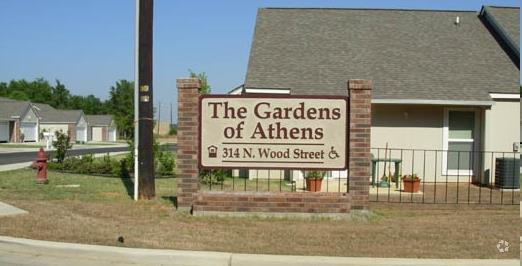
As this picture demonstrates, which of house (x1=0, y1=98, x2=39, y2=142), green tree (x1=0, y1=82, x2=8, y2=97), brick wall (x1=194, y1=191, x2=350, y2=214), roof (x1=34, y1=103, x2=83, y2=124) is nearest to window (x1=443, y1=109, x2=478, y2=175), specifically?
brick wall (x1=194, y1=191, x2=350, y2=214)

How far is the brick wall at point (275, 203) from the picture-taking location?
9.45 metres

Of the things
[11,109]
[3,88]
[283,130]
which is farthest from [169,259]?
[3,88]

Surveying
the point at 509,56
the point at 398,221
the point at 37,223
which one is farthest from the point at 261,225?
the point at 509,56

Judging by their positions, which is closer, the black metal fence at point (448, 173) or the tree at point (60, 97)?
the black metal fence at point (448, 173)

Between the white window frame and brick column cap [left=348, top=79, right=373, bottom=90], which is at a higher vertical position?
brick column cap [left=348, top=79, right=373, bottom=90]

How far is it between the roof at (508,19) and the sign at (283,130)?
422 inches

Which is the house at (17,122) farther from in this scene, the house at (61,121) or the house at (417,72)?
the house at (417,72)

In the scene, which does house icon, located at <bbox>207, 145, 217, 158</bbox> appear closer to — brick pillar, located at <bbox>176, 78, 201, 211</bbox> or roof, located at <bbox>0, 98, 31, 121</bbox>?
brick pillar, located at <bbox>176, 78, 201, 211</bbox>

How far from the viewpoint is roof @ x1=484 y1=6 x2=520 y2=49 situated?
18577mm

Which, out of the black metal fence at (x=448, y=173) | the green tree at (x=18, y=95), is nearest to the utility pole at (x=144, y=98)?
the black metal fence at (x=448, y=173)

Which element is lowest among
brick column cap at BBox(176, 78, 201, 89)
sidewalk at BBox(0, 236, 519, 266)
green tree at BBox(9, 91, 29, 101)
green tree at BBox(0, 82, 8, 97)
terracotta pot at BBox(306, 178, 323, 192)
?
sidewalk at BBox(0, 236, 519, 266)

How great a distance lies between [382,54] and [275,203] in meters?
10.0

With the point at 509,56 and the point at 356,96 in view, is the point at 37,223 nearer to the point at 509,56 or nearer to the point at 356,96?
the point at 356,96

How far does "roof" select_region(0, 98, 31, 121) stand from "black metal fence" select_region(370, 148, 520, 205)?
169 ft
